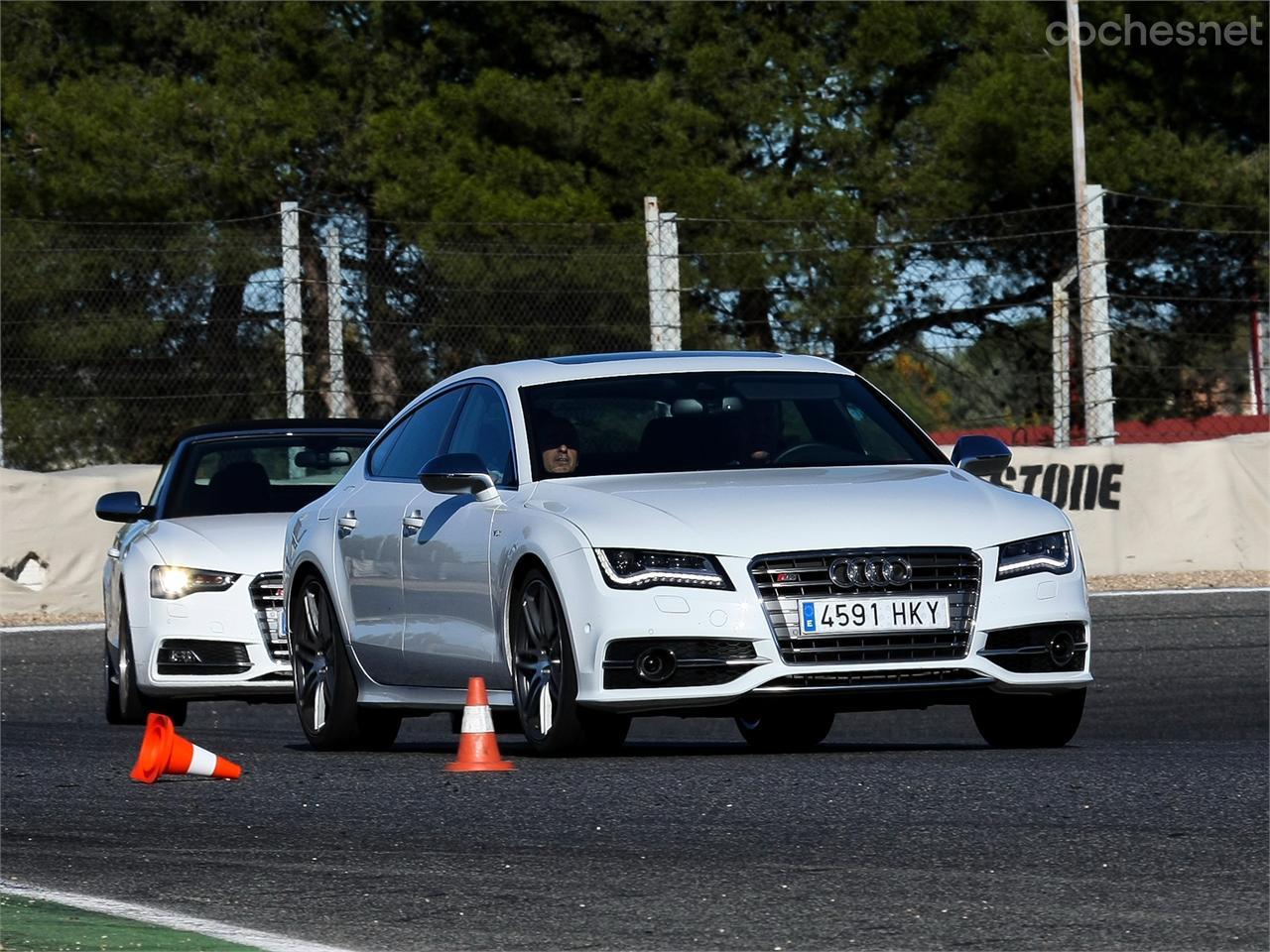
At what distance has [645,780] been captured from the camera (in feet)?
28.4

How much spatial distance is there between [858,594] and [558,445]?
1.57 metres

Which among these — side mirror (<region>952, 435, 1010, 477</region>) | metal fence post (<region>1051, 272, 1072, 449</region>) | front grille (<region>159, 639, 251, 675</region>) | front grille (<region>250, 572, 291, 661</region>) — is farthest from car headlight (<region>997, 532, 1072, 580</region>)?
metal fence post (<region>1051, 272, 1072, 449</region>)

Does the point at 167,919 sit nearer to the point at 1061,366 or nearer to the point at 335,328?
the point at 335,328

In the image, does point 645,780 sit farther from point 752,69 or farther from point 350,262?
point 752,69

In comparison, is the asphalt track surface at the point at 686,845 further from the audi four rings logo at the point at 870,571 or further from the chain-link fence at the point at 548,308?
the chain-link fence at the point at 548,308

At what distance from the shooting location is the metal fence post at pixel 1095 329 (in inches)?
875

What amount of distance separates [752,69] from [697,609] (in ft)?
98.3

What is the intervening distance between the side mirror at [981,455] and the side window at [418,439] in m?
2.15

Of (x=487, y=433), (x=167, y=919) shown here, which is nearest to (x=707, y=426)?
(x=487, y=433)

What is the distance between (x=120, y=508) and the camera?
44.7 feet

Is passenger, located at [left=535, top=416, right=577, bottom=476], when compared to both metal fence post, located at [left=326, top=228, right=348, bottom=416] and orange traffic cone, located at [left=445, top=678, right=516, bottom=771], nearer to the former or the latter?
orange traffic cone, located at [left=445, top=678, right=516, bottom=771]

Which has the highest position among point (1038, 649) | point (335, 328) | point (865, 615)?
point (335, 328)

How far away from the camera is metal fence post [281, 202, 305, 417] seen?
70.0 feet

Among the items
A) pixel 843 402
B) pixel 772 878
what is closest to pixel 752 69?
pixel 843 402
